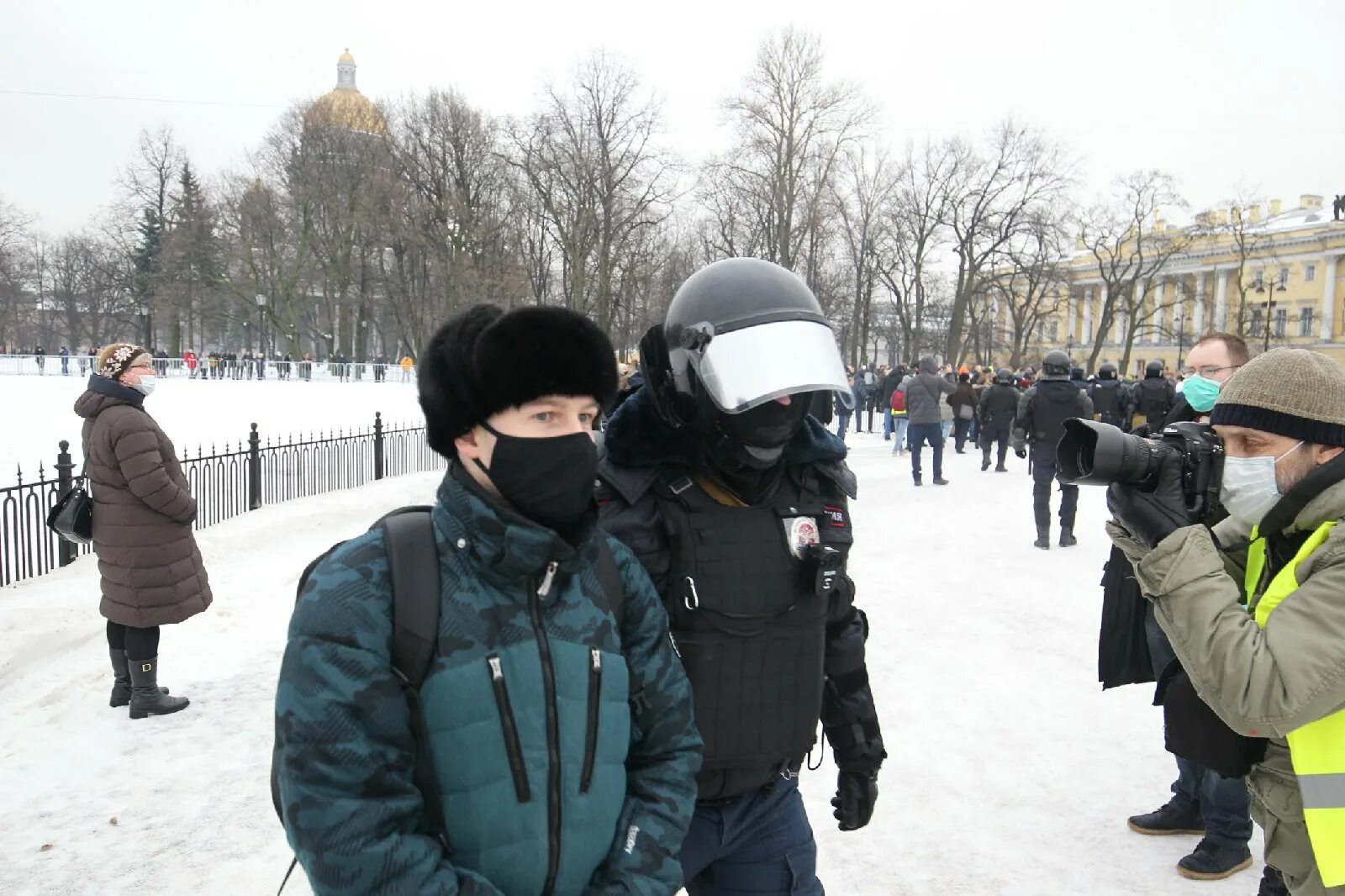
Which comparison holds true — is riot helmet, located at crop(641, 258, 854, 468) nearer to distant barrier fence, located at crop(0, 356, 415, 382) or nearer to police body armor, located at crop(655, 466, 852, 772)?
police body armor, located at crop(655, 466, 852, 772)

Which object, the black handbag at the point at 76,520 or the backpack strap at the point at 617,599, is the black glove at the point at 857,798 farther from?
the black handbag at the point at 76,520

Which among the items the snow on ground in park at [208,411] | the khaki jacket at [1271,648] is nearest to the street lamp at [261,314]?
the snow on ground in park at [208,411]

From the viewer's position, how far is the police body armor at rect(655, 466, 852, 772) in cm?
208

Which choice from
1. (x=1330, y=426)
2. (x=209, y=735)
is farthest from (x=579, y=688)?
(x=209, y=735)

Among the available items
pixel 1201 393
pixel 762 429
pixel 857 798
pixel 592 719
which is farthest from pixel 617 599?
pixel 1201 393

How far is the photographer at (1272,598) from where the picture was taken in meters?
1.85

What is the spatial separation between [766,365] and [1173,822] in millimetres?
2999

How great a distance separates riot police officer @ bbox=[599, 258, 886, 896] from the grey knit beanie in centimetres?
94

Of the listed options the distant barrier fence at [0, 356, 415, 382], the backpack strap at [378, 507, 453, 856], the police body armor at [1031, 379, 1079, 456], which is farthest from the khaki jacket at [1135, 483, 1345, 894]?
the distant barrier fence at [0, 356, 415, 382]

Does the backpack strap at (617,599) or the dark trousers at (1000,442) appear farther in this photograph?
the dark trousers at (1000,442)

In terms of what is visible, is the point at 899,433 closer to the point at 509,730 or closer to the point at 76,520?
the point at 76,520

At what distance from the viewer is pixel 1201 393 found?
172 inches

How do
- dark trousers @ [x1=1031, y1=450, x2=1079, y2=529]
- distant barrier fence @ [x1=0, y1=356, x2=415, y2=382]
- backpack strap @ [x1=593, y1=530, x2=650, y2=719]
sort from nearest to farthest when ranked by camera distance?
backpack strap @ [x1=593, y1=530, x2=650, y2=719]
dark trousers @ [x1=1031, y1=450, x2=1079, y2=529]
distant barrier fence @ [x1=0, y1=356, x2=415, y2=382]

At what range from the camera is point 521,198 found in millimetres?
30516
